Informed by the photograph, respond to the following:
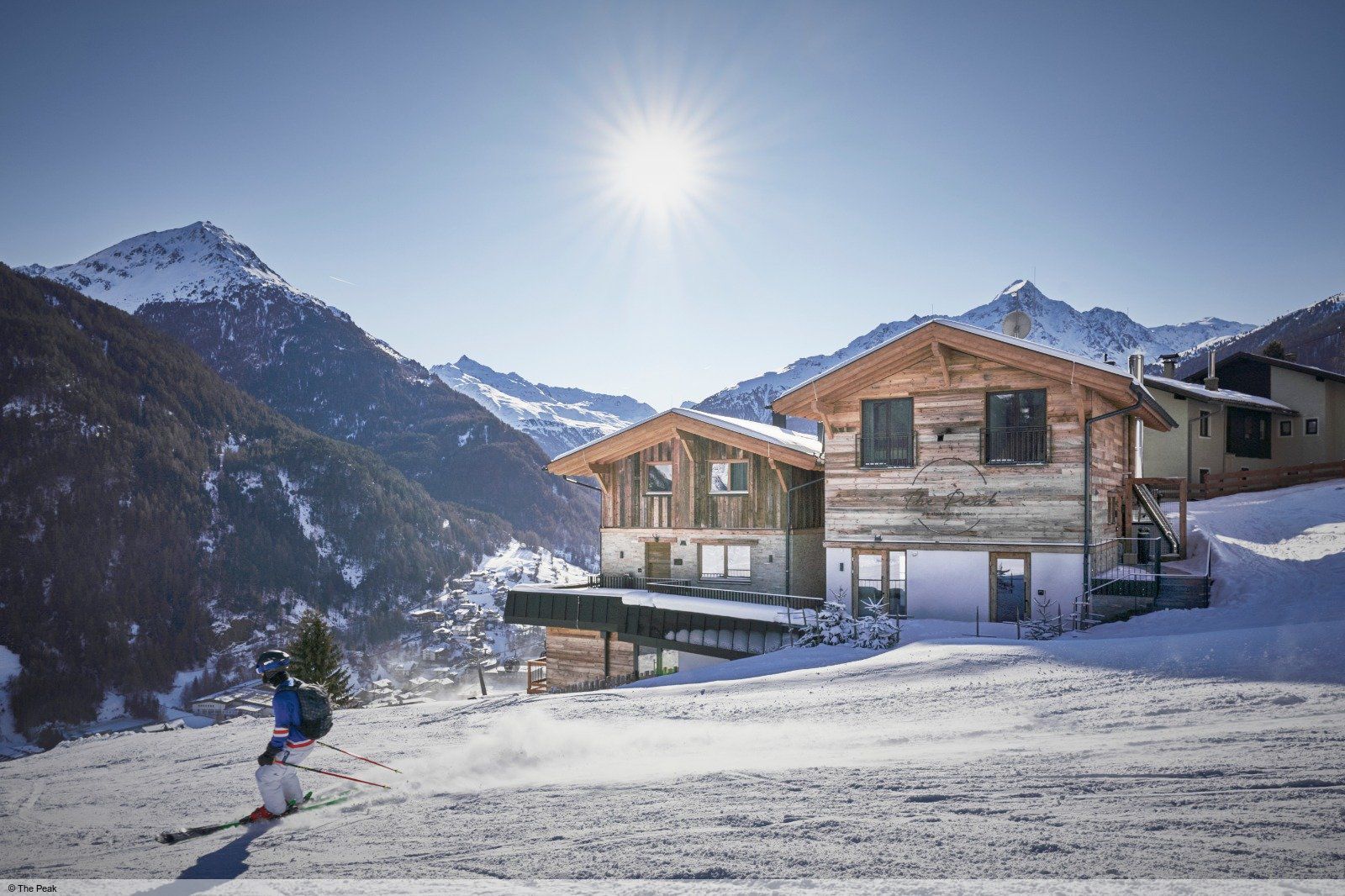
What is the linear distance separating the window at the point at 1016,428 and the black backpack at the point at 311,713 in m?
16.4

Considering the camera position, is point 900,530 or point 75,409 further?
point 75,409

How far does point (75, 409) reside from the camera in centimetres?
13412

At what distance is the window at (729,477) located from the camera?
80.3ft

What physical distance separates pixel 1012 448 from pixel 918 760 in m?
13.7

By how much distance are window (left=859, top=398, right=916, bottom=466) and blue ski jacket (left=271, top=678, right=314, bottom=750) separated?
52.7ft

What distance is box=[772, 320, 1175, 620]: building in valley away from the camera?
1772 cm

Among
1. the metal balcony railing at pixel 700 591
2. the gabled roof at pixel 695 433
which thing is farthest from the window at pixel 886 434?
the metal balcony railing at pixel 700 591

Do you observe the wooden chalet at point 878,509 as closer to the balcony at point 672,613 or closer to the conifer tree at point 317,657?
the balcony at point 672,613

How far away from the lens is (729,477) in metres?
24.8

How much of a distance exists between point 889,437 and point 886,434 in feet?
0.41

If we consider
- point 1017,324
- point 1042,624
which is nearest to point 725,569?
point 1042,624

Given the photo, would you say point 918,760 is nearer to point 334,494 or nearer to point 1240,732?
point 1240,732

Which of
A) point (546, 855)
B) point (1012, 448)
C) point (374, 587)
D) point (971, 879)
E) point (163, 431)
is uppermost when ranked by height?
point (163, 431)

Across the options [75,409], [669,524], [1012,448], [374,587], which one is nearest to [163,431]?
[75,409]
